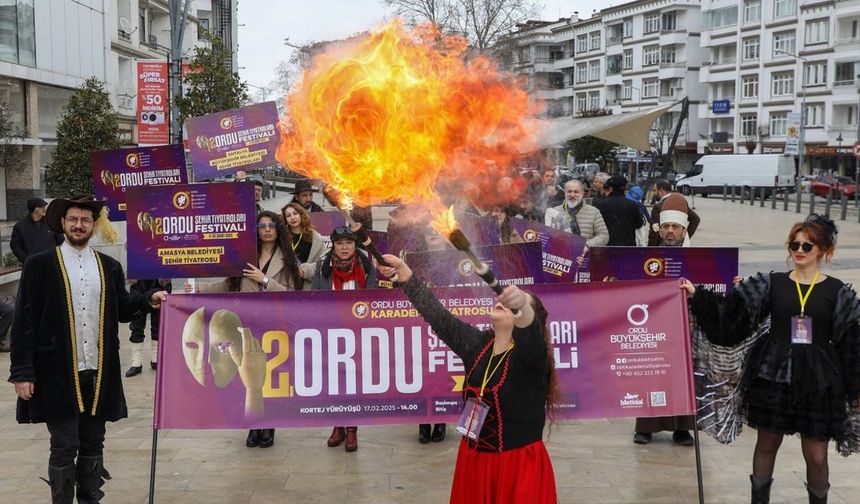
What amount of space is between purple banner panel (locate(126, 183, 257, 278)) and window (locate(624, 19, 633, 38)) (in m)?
83.2

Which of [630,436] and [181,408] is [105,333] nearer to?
[181,408]

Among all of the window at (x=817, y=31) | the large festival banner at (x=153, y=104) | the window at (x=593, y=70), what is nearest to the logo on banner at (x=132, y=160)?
the large festival banner at (x=153, y=104)

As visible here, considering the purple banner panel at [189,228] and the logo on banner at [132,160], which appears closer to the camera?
the purple banner panel at [189,228]

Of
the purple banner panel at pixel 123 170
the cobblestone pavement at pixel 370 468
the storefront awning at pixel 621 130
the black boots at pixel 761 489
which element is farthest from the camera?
the storefront awning at pixel 621 130

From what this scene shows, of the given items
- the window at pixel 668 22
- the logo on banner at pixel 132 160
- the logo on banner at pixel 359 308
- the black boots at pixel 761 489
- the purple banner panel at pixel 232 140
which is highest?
the window at pixel 668 22

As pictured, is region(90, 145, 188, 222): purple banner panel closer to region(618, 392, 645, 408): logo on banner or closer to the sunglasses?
region(618, 392, 645, 408): logo on banner

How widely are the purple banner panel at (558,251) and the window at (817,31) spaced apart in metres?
63.1

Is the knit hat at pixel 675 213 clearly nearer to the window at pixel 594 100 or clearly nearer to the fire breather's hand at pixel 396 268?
the fire breather's hand at pixel 396 268

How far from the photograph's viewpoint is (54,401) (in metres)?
5.02

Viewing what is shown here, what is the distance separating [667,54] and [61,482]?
8128 centimetres

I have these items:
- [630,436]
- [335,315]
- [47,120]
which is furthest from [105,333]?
[47,120]

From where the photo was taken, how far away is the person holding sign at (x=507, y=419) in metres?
3.82

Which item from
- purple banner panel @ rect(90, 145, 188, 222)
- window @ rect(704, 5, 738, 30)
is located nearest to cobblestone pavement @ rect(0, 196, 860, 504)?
purple banner panel @ rect(90, 145, 188, 222)

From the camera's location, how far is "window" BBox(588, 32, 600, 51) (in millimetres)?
90562
